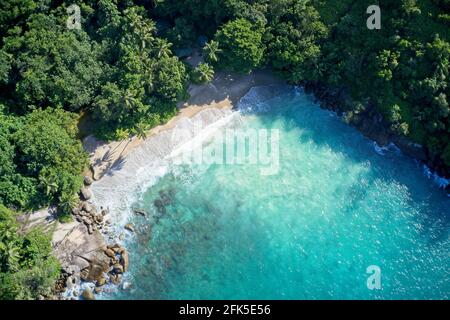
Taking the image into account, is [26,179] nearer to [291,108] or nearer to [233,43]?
[233,43]

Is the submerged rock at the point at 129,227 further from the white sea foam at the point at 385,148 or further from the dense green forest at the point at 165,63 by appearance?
the white sea foam at the point at 385,148

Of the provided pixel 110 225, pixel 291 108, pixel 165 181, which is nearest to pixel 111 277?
pixel 110 225

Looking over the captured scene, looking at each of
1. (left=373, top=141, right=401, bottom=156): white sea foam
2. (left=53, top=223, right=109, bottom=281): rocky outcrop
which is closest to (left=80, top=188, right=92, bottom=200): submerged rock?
(left=53, top=223, right=109, bottom=281): rocky outcrop

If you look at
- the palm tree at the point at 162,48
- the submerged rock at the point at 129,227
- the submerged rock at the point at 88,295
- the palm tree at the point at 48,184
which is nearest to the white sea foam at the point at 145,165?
the submerged rock at the point at 129,227

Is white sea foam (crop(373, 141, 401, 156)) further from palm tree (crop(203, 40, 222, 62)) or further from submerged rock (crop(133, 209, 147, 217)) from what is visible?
submerged rock (crop(133, 209, 147, 217))

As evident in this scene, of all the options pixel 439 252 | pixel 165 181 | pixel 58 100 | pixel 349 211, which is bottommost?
pixel 439 252

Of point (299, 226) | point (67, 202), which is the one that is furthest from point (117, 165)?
point (299, 226)

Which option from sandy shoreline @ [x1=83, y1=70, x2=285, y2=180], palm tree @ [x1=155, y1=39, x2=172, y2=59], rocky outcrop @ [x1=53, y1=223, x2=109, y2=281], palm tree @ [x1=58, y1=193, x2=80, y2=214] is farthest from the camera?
palm tree @ [x1=155, y1=39, x2=172, y2=59]
